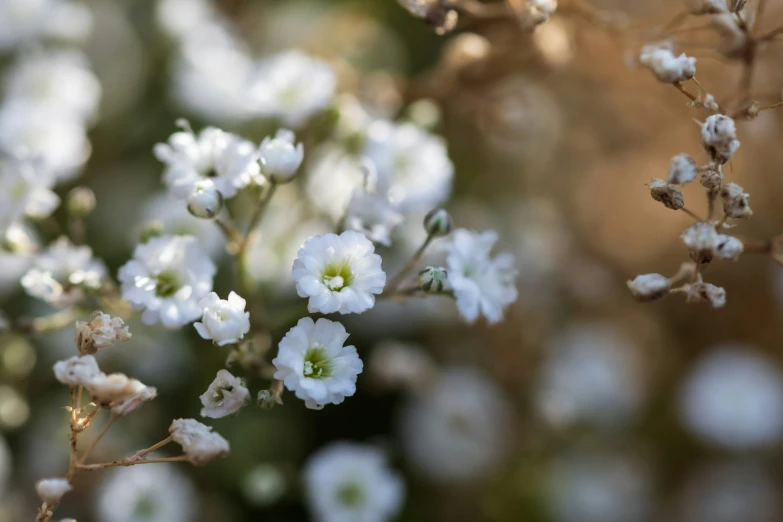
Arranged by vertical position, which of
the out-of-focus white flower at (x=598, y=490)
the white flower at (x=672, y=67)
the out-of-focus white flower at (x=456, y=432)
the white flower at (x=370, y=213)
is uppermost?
the white flower at (x=672, y=67)

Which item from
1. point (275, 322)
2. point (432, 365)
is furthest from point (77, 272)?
point (432, 365)

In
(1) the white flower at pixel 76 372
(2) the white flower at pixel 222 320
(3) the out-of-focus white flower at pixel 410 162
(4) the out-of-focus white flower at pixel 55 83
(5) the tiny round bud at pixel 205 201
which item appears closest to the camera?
(1) the white flower at pixel 76 372

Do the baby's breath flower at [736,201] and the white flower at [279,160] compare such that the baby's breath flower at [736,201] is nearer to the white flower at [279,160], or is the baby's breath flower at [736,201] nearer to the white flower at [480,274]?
the white flower at [480,274]

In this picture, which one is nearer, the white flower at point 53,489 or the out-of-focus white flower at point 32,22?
the white flower at point 53,489

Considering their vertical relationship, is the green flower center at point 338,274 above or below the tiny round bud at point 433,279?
above

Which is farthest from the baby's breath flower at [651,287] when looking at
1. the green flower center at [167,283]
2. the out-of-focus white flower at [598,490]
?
the out-of-focus white flower at [598,490]

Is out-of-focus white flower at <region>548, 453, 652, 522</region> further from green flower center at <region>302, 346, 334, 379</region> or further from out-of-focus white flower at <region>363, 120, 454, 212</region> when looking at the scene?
green flower center at <region>302, 346, 334, 379</region>

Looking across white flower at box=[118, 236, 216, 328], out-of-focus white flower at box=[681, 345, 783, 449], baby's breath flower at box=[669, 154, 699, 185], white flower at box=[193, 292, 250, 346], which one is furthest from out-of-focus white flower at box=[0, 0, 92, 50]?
out-of-focus white flower at box=[681, 345, 783, 449]

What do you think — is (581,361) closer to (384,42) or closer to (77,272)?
(384,42)
